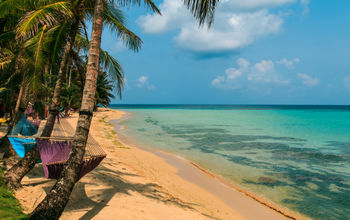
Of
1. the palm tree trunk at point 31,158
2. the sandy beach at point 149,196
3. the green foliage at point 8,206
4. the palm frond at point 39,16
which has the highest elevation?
the palm frond at point 39,16

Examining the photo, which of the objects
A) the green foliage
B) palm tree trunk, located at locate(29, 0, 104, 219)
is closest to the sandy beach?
the green foliage

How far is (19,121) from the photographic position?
4883 mm

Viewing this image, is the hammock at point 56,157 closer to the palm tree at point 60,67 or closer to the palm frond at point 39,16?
the palm tree at point 60,67

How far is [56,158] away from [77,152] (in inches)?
25.7

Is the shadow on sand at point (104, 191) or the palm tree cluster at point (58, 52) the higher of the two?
the palm tree cluster at point (58, 52)

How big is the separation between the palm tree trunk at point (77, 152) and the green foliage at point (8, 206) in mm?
245

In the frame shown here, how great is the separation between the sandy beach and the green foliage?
0.14 meters

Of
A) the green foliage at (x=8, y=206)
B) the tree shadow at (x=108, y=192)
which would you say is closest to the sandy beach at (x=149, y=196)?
the tree shadow at (x=108, y=192)

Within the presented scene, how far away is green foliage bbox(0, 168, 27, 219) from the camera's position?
8.67 feet

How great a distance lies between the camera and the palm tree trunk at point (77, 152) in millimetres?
2688

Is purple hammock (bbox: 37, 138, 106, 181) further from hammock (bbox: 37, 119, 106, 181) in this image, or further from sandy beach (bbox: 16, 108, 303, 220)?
sandy beach (bbox: 16, 108, 303, 220)

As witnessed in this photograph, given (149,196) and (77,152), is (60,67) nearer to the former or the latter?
(77,152)

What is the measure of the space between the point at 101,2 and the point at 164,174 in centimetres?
497

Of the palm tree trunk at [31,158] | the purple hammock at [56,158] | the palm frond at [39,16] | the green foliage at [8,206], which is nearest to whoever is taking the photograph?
the green foliage at [8,206]
